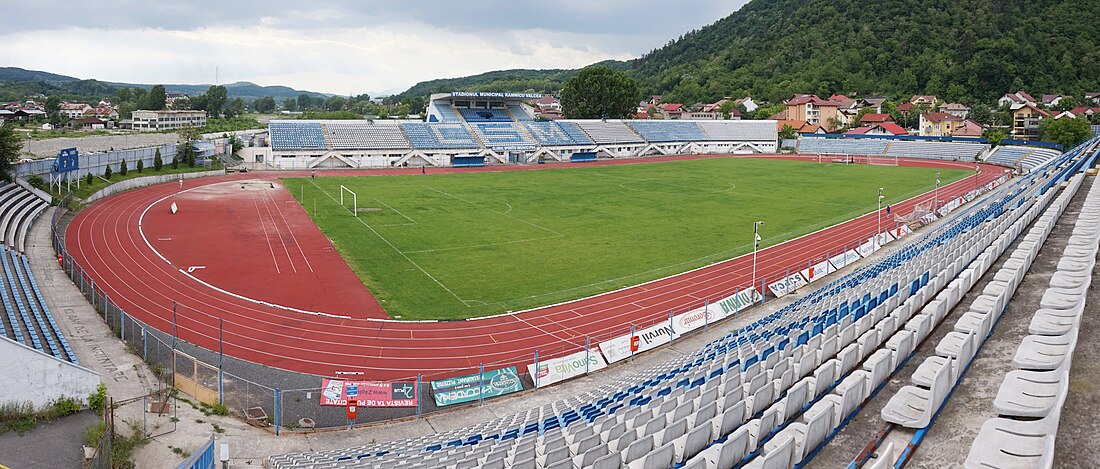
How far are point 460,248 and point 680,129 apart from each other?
261 feet

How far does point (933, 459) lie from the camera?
28.7 ft

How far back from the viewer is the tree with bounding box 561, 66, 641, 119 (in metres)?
119

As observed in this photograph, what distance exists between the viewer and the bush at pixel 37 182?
157 feet

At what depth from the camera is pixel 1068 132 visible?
283 ft

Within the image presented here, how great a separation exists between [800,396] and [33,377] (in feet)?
54.9

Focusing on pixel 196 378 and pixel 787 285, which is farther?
pixel 787 285

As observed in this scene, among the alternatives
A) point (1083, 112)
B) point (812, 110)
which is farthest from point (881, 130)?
point (1083, 112)

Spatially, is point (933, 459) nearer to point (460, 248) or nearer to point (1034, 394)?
point (1034, 394)

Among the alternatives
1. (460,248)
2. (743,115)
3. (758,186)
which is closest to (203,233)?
(460,248)

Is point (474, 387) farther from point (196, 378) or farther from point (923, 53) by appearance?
point (923, 53)

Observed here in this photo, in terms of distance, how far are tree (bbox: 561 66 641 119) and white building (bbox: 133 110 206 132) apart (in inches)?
2891

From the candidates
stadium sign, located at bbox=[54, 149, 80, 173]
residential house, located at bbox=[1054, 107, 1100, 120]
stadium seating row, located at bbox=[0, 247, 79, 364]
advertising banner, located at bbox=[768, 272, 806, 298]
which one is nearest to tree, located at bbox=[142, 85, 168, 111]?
stadium sign, located at bbox=[54, 149, 80, 173]

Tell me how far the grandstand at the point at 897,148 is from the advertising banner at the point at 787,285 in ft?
241

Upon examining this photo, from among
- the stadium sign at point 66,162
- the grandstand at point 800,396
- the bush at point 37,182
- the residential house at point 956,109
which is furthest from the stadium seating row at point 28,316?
the residential house at point 956,109
